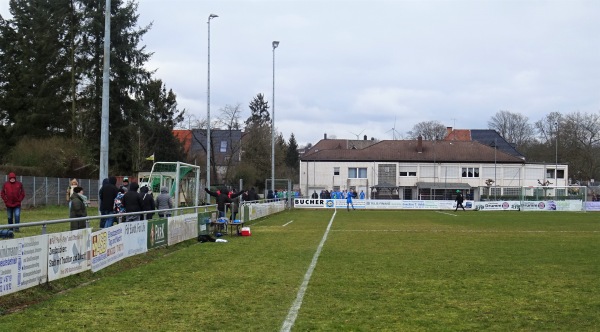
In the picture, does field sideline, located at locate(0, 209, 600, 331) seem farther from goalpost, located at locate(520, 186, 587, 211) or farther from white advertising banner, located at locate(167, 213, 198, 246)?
goalpost, located at locate(520, 186, 587, 211)

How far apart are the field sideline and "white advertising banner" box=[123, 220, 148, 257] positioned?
0.92 feet

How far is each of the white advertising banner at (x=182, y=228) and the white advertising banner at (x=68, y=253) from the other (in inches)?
236

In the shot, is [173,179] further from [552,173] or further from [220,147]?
[552,173]

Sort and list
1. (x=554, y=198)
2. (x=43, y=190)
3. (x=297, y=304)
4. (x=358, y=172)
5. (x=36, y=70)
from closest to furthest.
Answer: (x=297, y=304), (x=43, y=190), (x=36, y=70), (x=554, y=198), (x=358, y=172)

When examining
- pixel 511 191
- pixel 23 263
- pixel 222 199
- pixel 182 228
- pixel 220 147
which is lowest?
pixel 182 228

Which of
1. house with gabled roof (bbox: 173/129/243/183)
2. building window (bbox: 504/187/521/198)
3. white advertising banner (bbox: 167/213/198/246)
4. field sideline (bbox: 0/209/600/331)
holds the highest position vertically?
house with gabled roof (bbox: 173/129/243/183)

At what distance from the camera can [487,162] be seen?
75625mm

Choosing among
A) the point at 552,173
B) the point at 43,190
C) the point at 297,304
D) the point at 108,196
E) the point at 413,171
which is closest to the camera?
the point at 297,304

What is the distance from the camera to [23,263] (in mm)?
8641

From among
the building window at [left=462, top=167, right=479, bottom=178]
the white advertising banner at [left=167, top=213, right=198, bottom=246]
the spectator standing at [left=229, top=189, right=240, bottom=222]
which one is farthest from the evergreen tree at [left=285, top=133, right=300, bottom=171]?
the white advertising banner at [left=167, top=213, right=198, bottom=246]

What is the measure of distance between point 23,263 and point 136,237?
5.38m

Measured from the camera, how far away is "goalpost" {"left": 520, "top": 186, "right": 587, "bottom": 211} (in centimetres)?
5188

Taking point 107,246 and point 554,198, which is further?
point 554,198

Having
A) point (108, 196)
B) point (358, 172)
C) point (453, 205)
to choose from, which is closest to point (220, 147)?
point (358, 172)
